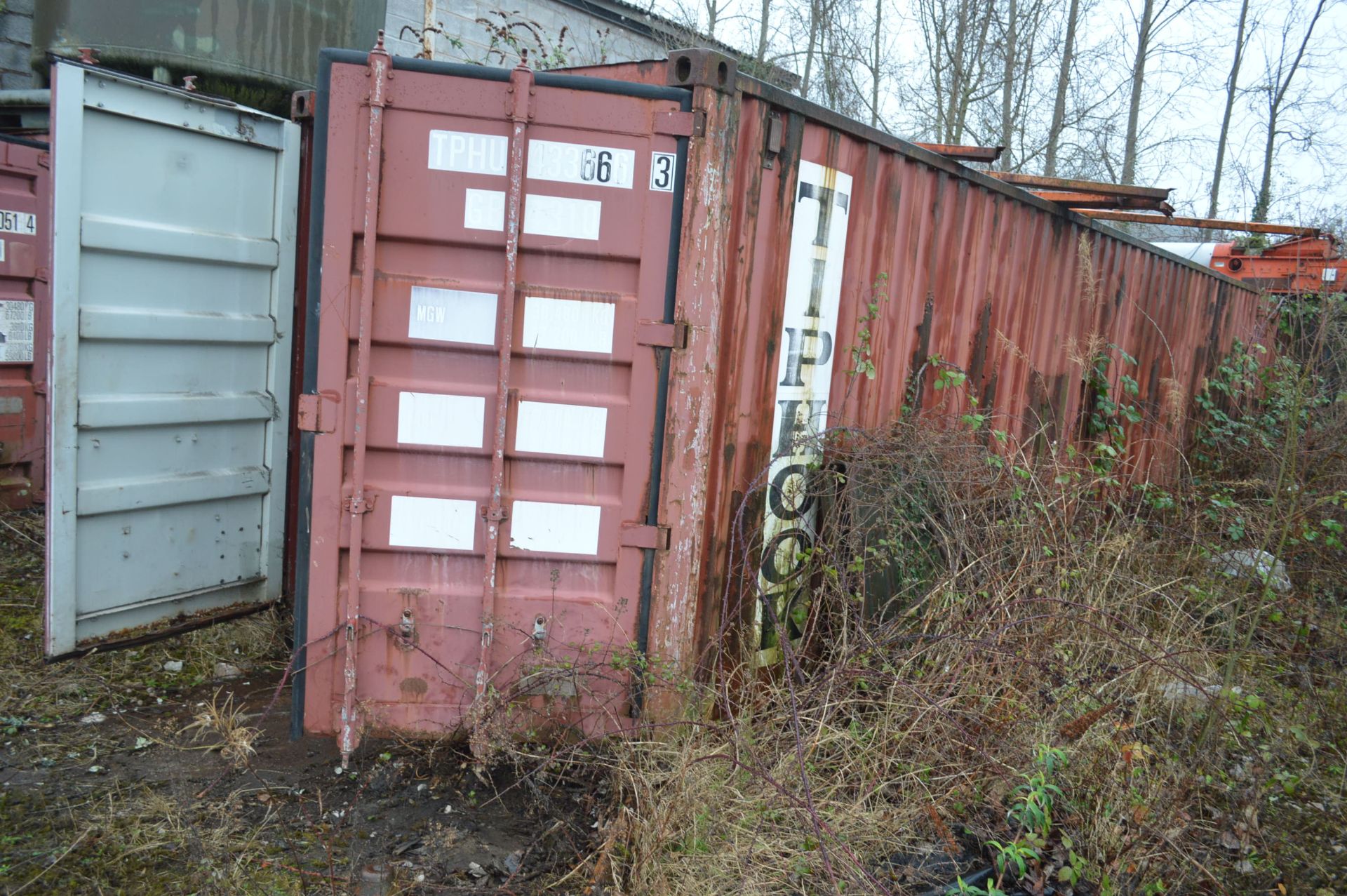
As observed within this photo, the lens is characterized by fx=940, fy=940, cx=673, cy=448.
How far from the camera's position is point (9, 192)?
19.3 ft

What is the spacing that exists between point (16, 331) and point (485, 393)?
14.3 ft

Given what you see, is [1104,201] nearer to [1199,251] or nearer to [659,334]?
[659,334]

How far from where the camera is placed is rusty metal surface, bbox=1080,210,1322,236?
6996 millimetres

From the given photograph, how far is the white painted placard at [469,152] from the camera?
3.38 m

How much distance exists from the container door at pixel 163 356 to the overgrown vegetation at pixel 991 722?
2.59 m

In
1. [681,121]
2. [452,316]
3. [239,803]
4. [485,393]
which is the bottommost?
[239,803]

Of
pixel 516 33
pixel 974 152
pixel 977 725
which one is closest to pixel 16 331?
pixel 974 152

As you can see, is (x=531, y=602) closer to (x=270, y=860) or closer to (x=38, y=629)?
(x=270, y=860)

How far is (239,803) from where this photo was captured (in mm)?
3258

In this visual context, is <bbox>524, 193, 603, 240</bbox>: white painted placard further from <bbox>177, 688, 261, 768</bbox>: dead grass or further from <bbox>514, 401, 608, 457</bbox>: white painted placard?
<bbox>177, 688, 261, 768</bbox>: dead grass

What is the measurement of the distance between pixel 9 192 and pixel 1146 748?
6.93 metres

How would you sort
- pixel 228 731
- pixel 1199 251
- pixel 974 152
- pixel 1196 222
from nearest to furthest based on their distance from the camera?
pixel 228 731, pixel 974 152, pixel 1196 222, pixel 1199 251

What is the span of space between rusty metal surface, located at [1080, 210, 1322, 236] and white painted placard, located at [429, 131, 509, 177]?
5.11 metres

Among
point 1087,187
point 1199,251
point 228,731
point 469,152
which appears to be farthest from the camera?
point 1199,251
